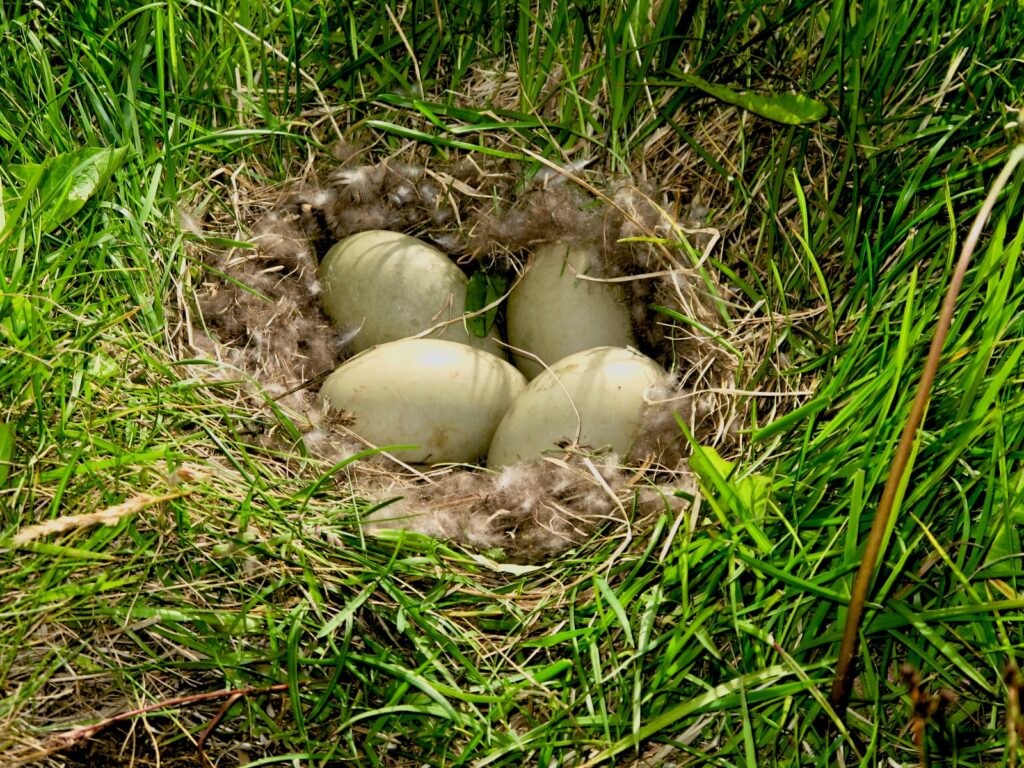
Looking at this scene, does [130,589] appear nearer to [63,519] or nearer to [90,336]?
[63,519]

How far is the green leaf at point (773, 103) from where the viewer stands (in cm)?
199

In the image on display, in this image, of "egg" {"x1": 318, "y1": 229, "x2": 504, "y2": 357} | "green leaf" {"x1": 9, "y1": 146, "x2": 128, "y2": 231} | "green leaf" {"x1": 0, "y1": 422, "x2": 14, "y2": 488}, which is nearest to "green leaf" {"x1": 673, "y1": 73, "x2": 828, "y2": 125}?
"egg" {"x1": 318, "y1": 229, "x2": 504, "y2": 357}

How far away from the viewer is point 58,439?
64.7 inches

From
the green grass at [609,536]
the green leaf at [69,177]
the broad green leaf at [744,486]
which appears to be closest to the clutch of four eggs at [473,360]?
the green grass at [609,536]

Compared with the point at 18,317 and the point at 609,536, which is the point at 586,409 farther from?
the point at 18,317

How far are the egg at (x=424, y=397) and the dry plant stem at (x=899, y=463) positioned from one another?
0.94 meters

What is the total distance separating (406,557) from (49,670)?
56 centimetres

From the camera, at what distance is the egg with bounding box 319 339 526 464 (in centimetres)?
203

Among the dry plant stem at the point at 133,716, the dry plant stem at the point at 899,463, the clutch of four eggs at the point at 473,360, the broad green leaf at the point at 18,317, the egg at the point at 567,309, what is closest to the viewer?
the dry plant stem at the point at 899,463

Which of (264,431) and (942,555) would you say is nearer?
(942,555)

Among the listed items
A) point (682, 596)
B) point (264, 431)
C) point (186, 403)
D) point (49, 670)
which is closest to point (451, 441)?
point (264, 431)

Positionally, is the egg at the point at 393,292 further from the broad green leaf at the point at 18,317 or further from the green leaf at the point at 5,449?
the green leaf at the point at 5,449

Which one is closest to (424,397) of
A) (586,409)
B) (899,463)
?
(586,409)

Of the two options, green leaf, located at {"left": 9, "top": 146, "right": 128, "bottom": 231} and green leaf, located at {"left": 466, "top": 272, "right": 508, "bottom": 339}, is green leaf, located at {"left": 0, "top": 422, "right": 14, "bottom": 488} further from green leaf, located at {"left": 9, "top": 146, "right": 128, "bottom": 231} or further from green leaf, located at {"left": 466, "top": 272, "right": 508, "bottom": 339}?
green leaf, located at {"left": 466, "top": 272, "right": 508, "bottom": 339}
